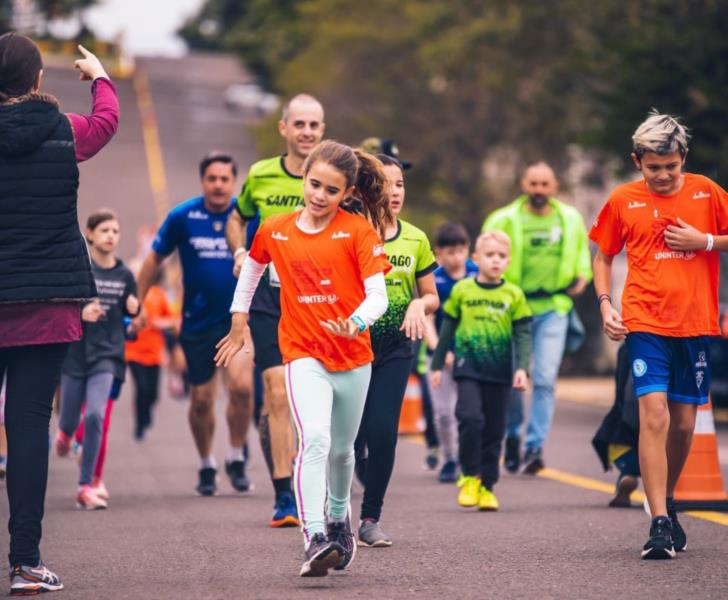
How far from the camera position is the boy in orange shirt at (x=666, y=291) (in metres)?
8.13

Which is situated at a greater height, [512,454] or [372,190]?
[372,190]

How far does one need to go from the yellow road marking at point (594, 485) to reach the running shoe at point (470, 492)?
1.06 meters

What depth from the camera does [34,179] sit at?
726cm

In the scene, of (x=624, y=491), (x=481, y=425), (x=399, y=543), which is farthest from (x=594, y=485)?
(x=399, y=543)

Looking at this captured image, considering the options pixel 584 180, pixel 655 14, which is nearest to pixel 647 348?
pixel 655 14

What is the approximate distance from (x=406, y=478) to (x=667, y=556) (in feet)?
16.7

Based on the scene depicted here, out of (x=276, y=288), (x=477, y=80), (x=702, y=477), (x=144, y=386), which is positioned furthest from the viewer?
(x=477, y=80)

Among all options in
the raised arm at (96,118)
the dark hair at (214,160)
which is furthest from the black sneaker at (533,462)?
the raised arm at (96,118)

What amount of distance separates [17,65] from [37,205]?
58 cm

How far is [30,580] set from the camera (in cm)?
706

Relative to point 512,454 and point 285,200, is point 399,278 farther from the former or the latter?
point 512,454

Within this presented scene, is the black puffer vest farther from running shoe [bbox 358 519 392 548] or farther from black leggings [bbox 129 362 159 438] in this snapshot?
black leggings [bbox 129 362 159 438]

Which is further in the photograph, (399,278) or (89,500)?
(89,500)

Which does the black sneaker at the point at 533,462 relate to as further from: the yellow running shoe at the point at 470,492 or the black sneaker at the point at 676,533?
the black sneaker at the point at 676,533
